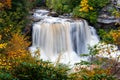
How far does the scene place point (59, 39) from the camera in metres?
18.4

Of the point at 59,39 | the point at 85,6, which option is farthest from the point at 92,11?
the point at 59,39

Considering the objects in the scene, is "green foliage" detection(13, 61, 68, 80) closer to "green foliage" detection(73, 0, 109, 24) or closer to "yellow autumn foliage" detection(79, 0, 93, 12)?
"green foliage" detection(73, 0, 109, 24)

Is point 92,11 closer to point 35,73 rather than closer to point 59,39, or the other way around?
point 59,39

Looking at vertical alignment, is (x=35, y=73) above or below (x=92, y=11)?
above

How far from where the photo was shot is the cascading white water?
59.2 ft

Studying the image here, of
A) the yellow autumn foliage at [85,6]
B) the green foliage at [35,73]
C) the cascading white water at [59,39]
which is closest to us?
the green foliage at [35,73]

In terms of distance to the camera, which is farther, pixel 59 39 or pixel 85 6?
pixel 85 6

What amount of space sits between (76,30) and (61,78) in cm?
1341

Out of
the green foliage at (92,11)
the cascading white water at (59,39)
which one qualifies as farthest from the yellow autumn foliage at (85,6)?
the cascading white water at (59,39)

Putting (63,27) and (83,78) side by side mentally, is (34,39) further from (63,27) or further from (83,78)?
(83,78)

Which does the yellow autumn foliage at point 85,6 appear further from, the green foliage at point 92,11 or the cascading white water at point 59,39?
the cascading white water at point 59,39

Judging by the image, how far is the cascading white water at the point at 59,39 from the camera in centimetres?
1805

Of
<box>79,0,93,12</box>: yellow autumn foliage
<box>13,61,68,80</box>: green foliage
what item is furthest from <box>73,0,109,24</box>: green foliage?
<box>13,61,68,80</box>: green foliage

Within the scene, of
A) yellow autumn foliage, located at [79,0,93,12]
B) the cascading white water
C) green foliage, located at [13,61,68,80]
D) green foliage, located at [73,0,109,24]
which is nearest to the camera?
green foliage, located at [13,61,68,80]
